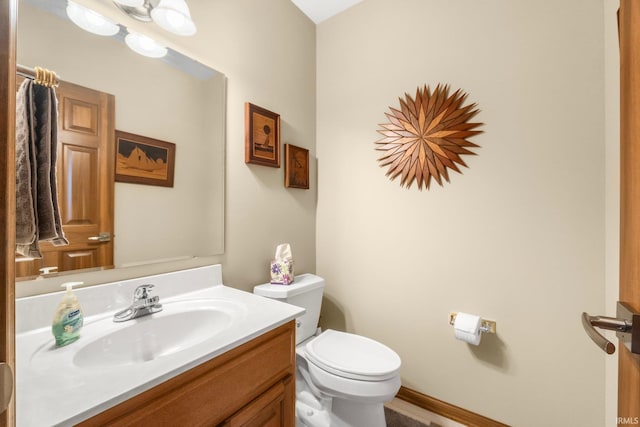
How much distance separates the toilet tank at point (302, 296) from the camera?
1400 mm

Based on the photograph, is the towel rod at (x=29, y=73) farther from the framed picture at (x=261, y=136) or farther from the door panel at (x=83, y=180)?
the framed picture at (x=261, y=136)

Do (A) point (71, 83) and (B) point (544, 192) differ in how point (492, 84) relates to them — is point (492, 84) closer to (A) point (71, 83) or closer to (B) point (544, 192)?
(B) point (544, 192)

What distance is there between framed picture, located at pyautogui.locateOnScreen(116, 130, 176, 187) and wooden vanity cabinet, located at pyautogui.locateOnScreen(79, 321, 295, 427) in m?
0.79

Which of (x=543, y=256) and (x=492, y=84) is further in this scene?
(x=492, y=84)

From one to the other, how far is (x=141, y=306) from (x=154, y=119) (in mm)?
766

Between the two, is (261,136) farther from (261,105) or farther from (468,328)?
(468,328)

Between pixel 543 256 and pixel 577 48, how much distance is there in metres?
0.96

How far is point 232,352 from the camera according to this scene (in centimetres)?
77

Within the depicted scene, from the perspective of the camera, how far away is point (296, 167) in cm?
178

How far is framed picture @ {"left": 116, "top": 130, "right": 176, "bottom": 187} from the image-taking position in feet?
3.35

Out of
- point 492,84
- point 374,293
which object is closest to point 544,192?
point 492,84

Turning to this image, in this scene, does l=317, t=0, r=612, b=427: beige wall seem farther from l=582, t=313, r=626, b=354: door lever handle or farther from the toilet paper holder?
l=582, t=313, r=626, b=354: door lever handle

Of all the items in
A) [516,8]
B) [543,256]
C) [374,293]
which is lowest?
[374,293]

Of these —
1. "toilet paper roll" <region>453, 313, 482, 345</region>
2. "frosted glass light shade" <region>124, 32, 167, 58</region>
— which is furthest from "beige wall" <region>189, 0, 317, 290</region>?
"toilet paper roll" <region>453, 313, 482, 345</region>
